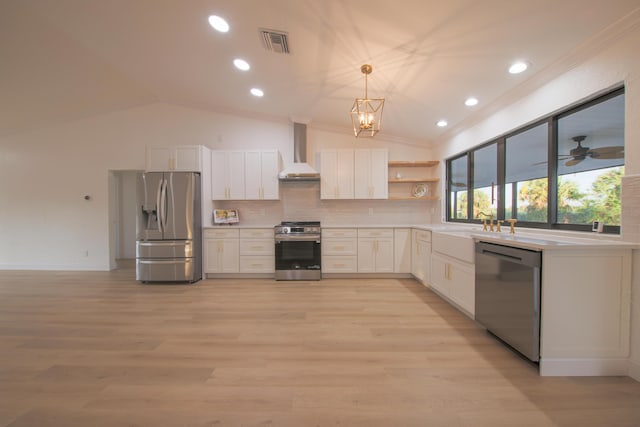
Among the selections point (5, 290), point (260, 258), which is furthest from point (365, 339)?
point (5, 290)

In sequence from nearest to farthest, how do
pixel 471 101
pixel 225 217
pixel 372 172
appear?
pixel 471 101, pixel 372 172, pixel 225 217

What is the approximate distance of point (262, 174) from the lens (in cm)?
464

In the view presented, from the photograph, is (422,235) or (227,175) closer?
(422,235)

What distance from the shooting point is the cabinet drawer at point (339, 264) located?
4.38 metres

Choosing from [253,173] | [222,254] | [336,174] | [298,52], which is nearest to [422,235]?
[336,174]

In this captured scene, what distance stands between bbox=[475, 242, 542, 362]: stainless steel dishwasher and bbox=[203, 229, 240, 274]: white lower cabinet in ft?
12.1

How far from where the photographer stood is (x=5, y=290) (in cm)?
379

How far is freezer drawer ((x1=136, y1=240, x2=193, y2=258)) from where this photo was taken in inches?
164

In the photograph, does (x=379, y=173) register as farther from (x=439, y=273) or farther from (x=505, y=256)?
(x=505, y=256)

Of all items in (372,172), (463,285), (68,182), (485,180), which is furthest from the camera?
(68,182)

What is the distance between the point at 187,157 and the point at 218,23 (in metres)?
2.46

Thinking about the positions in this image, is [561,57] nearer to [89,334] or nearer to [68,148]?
[89,334]

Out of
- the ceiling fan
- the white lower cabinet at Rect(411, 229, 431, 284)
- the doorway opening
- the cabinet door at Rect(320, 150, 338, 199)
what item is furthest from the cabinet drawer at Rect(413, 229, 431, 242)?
the doorway opening

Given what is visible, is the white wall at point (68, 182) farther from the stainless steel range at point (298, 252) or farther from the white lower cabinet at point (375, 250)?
the white lower cabinet at point (375, 250)
